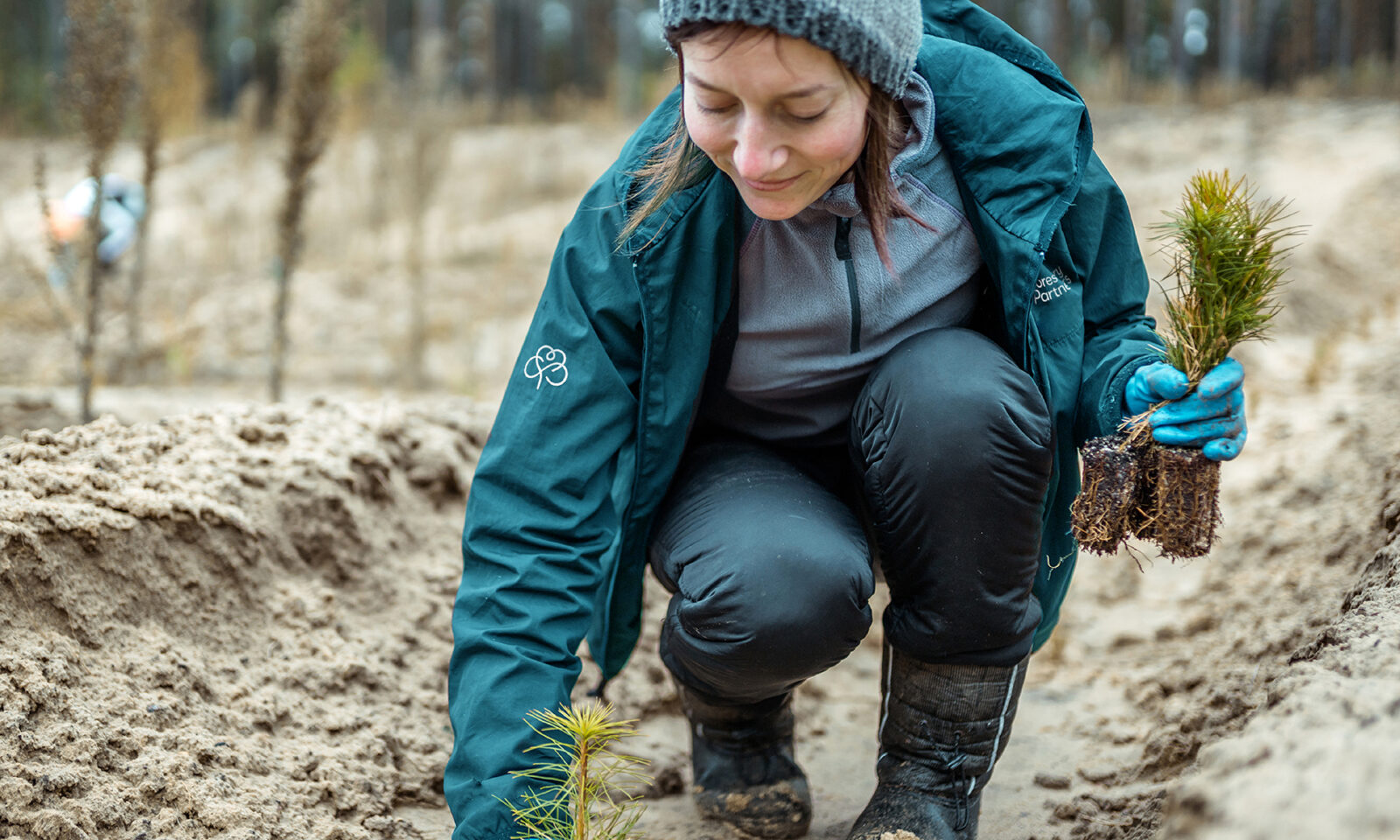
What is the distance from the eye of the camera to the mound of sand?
1569mm

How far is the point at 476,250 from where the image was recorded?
33.2 ft

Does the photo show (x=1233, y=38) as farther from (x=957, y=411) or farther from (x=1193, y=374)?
(x=957, y=411)

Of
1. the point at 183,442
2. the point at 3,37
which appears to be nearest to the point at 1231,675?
the point at 183,442

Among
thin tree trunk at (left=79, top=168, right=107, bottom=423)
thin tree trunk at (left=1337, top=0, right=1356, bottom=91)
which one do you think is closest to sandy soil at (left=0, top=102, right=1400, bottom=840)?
thin tree trunk at (left=79, top=168, right=107, bottom=423)

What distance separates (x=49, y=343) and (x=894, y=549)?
6373 mm

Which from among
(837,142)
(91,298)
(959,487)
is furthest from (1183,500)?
(91,298)

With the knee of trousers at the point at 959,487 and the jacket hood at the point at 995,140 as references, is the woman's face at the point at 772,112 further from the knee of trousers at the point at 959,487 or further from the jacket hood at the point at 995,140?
the knee of trousers at the point at 959,487

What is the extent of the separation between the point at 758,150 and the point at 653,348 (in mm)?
363

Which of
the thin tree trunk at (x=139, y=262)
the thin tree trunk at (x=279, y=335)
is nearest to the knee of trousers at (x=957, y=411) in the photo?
the thin tree trunk at (x=279, y=335)

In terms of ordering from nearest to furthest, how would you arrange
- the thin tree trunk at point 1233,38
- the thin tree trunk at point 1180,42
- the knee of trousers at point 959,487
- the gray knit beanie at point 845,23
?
the gray knit beanie at point 845,23 → the knee of trousers at point 959,487 → the thin tree trunk at point 1233,38 → the thin tree trunk at point 1180,42

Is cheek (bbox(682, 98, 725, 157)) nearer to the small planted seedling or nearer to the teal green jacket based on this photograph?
the teal green jacket

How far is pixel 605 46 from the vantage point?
21.0m

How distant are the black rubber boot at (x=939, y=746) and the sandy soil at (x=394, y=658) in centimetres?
26

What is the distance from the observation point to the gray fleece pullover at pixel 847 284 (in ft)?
5.46
